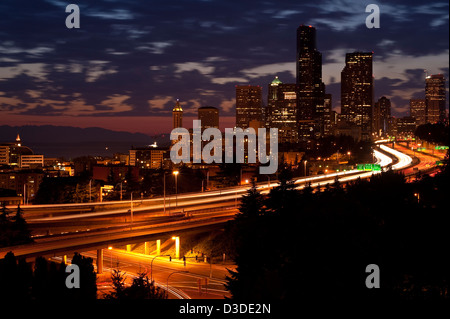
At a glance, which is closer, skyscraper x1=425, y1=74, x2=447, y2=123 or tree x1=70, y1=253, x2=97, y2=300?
tree x1=70, y1=253, x2=97, y2=300

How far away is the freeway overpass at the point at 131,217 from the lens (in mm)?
28031

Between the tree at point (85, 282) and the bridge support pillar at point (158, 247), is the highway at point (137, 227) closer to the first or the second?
the bridge support pillar at point (158, 247)

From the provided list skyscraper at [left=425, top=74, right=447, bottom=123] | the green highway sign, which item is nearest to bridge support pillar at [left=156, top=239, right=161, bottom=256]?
the green highway sign

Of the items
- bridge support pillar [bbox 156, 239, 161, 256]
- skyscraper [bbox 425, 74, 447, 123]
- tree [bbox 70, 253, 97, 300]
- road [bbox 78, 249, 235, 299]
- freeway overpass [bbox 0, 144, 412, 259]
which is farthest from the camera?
skyscraper [bbox 425, 74, 447, 123]

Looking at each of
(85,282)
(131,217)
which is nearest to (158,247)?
(131,217)

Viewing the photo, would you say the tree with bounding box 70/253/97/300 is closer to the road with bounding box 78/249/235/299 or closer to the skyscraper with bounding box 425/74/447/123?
the road with bounding box 78/249/235/299

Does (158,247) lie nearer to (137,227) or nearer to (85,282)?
(137,227)

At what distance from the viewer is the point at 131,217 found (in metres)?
34.8

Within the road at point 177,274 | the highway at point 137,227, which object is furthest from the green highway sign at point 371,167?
the road at point 177,274

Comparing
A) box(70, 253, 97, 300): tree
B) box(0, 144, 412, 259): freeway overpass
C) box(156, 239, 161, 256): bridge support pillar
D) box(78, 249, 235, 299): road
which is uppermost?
box(0, 144, 412, 259): freeway overpass

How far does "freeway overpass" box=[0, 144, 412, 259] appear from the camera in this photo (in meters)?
28.0

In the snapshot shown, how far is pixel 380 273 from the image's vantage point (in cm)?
2259
